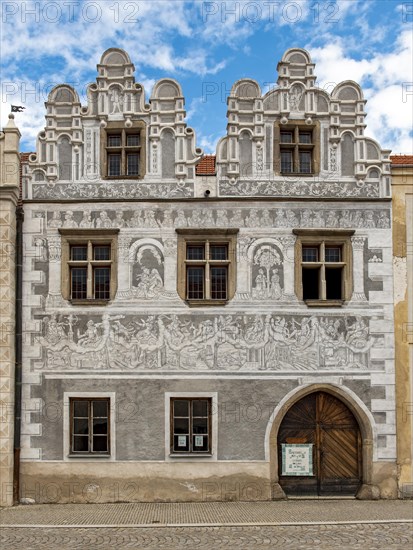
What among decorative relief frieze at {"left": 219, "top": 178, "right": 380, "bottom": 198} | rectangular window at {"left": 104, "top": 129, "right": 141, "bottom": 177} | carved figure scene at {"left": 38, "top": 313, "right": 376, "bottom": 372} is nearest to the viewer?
carved figure scene at {"left": 38, "top": 313, "right": 376, "bottom": 372}

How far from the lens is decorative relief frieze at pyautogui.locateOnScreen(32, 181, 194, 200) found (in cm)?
1747

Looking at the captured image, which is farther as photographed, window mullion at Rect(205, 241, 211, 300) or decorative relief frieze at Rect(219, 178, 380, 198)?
decorative relief frieze at Rect(219, 178, 380, 198)

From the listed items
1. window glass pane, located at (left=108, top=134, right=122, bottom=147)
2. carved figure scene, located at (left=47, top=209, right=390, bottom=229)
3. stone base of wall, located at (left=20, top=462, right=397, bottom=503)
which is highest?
window glass pane, located at (left=108, top=134, right=122, bottom=147)

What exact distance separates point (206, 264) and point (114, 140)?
4.04m

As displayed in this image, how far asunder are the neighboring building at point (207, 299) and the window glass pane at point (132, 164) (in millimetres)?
32

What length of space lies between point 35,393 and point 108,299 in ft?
9.49

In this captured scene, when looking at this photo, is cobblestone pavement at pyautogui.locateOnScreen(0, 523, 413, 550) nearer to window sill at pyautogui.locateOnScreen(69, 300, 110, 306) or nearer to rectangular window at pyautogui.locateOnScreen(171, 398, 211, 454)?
rectangular window at pyautogui.locateOnScreen(171, 398, 211, 454)

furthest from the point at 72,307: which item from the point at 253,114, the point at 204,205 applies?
the point at 253,114

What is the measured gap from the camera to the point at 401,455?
1689 centimetres

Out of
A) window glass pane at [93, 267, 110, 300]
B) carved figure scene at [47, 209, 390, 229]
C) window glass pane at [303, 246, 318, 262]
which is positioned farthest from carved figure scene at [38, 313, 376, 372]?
carved figure scene at [47, 209, 390, 229]

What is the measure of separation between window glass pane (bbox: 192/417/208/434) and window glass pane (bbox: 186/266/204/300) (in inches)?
118

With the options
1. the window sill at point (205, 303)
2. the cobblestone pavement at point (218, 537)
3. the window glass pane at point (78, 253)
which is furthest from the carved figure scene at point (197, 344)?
the cobblestone pavement at point (218, 537)

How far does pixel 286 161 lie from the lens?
17.9m

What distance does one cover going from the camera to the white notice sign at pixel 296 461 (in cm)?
1688
